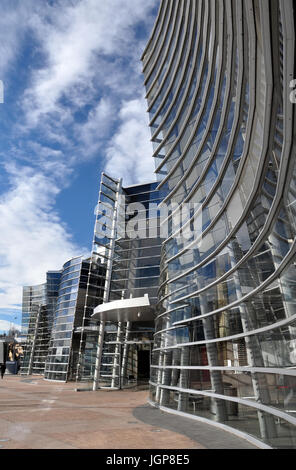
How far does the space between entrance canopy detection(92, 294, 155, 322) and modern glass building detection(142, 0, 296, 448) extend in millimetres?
3071

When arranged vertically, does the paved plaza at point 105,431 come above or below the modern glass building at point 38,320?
below

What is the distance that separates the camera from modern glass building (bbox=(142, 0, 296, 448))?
281 inches

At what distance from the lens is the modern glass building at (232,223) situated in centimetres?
715

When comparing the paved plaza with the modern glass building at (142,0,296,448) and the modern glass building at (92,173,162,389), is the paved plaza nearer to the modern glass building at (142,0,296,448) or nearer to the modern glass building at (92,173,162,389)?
the modern glass building at (142,0,296,448)

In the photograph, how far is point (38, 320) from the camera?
51656 millimetres

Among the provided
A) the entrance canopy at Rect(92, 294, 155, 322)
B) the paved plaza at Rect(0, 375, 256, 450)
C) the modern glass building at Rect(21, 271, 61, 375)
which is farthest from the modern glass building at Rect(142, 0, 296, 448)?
the modern glass building at Rect(21, 271, 61, 375)

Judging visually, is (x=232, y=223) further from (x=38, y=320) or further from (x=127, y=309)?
(x=38, y=320)

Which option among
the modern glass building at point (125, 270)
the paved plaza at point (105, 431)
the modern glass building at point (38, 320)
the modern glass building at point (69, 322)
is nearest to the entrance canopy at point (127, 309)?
the modern glass building at point (125, 270)

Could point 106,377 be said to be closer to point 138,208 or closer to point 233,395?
point 138,208

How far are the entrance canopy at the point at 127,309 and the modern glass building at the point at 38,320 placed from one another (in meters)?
26.2

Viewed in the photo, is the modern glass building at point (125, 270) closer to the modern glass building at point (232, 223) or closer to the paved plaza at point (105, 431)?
the modern glass building at point (232, 223)

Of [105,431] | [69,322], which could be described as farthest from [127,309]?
[69,322]

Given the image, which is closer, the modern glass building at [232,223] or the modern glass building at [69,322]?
the modern glass building at [232,223]
